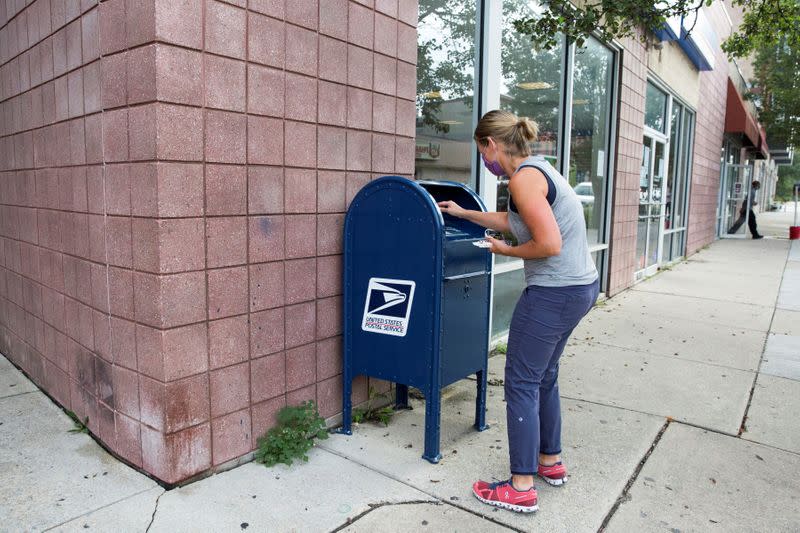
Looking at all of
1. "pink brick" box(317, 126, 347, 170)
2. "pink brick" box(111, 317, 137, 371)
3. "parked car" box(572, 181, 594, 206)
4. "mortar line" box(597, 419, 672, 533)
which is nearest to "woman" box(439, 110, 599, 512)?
"mortar line" box(597, 419, 672, 533)

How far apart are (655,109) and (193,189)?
8499 millimetres

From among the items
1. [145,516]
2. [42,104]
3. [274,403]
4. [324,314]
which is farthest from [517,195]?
[42,104]

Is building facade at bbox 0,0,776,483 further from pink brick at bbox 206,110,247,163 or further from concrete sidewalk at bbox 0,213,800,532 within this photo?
concrete sidewalk at bbox 0,213,800,532

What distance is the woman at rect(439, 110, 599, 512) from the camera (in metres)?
2.55

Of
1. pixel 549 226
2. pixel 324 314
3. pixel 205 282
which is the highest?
pixel 549 226

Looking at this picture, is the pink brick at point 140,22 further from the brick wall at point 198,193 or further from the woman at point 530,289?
the woman at point 530,289

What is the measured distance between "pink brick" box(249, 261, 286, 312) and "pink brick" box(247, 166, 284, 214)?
27cm

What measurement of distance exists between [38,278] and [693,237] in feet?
40.9

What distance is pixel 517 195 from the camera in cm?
247

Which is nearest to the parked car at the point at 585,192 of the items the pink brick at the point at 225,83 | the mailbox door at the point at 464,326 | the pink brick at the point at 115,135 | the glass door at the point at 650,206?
the glass door at the point at 650,206

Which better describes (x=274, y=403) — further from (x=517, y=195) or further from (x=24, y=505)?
(x=517, y=195)

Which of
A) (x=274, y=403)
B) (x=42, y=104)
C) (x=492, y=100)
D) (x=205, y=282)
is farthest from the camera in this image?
(x=492, y=100)

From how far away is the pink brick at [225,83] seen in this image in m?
2.61

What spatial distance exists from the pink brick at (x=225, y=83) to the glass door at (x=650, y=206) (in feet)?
22.9
